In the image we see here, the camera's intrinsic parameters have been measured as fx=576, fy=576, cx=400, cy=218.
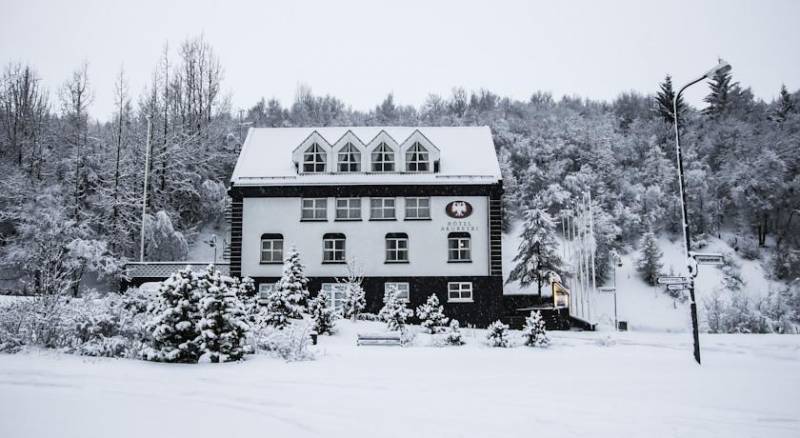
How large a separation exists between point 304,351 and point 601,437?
8858 millimetres

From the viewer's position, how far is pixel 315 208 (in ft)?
106

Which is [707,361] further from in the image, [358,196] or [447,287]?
[358,196]

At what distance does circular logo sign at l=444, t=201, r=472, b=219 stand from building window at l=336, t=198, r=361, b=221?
4.91 metres

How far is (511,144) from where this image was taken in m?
62.0

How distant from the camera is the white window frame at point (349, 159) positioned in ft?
108

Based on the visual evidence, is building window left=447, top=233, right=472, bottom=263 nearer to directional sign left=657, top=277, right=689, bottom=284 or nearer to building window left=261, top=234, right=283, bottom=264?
building window left=261, top=234, right=283, bottom=264

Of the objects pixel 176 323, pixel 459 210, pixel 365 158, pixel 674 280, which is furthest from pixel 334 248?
pixel 674 280

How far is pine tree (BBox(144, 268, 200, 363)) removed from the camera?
14055mm

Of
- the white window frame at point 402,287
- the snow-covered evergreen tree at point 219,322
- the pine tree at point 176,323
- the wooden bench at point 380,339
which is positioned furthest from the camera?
the white window frame at point 402,287

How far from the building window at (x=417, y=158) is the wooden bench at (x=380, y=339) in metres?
15.0

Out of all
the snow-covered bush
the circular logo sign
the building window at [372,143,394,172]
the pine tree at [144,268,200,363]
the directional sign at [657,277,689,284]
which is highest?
the building window at [372,143,394,172]

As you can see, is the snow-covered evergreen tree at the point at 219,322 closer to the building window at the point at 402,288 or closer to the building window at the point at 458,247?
the building window at the point at 402,288

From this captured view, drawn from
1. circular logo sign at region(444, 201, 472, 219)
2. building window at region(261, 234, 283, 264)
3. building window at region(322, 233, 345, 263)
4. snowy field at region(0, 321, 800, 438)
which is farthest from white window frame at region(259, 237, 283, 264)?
snowy field at region(0, 321, 800, 438)

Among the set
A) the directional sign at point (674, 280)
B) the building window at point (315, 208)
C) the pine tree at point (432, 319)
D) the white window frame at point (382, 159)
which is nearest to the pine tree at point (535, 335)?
the pine tree at point (432, 319)
